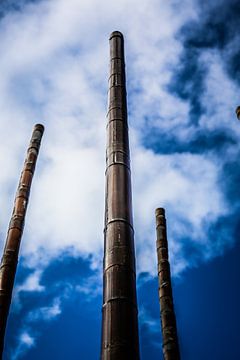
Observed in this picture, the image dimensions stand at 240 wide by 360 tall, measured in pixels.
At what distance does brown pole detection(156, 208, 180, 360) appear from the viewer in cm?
859

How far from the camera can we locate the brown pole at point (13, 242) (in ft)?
23.7

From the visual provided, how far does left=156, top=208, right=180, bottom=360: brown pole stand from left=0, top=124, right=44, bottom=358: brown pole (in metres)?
4.32

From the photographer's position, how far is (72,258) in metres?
66.3

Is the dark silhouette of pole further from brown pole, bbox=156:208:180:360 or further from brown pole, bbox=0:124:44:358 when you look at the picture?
brown pole, bbox=156:208:180:360

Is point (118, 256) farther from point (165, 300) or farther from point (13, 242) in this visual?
point (165, 300)

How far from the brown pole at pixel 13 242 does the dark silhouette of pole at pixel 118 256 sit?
14.4 feet

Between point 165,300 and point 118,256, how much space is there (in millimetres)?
6512

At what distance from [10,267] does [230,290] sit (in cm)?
4895

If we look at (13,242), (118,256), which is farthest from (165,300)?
(118,256)

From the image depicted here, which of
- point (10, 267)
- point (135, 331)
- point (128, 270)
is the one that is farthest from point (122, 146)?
point (10, 267)

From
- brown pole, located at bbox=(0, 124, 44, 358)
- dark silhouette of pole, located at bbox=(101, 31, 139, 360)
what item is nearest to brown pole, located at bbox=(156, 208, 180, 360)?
brown pole, located at bbox=(0, 124, 44, 358)

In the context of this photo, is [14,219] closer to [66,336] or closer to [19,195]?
[19,195]

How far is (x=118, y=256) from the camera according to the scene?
3797mm

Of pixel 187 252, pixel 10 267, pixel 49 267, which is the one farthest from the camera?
pixel 49 267
